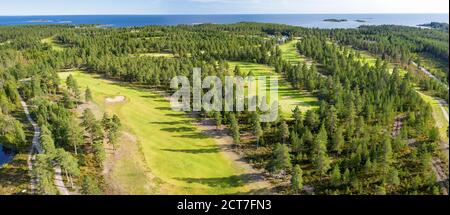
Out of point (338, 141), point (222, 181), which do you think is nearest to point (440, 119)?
point (338, 141)

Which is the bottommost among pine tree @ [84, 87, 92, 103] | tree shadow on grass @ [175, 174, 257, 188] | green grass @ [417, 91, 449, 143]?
tree shadow on grass @ [175, 174, 257, 188]

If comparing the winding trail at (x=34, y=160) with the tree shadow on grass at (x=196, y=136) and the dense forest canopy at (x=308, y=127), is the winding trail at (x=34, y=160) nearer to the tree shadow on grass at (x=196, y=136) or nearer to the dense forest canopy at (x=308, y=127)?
the dense forest canopy at (x=308, y=127)

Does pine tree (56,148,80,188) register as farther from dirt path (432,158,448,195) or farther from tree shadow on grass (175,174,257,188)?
dirt path (432,158,448,195)

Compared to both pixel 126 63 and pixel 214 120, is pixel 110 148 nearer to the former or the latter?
pixel 214 120

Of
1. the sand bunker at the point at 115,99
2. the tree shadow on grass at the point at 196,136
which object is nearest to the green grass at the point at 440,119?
the tree shadow on grass at the point at 196,136

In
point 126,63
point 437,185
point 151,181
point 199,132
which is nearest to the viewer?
point 437,185

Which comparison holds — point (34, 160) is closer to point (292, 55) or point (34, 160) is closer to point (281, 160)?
point (281, 160)

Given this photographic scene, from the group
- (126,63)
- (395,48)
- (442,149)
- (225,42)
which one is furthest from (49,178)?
(395,48)

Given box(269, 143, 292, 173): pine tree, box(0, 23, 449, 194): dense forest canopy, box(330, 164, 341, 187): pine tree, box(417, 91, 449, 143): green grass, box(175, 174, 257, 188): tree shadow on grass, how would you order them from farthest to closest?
1. box(417, 91, 449, 143): green grass
2. box(269, 143, 292, 173): pine tree
3. box(175, 174, 257, 188): tree shadow on grass
4. box(0, 23, 449, 194): dense forest canopy
5. box(330, 164, 341, 187): pine tree

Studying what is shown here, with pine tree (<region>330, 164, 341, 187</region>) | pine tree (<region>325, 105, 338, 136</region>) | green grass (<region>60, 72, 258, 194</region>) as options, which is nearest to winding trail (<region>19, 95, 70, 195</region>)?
green grass (<region>60, 72, 258, 194</region>)
